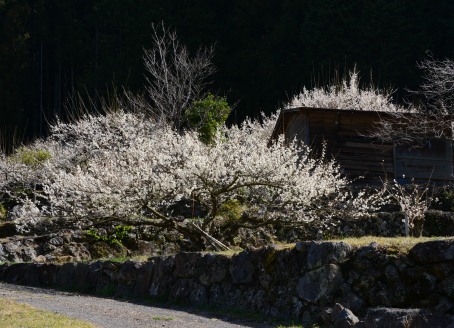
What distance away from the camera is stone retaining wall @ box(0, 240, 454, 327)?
768 centimetres

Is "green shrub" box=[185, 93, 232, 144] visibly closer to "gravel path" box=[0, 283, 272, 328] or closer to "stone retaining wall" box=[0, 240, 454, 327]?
"stone retaining wall" box=[0, 240, 454, 327]

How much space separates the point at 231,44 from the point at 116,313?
3254 centimetres

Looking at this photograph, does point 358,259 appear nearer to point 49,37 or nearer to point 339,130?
point 339,130

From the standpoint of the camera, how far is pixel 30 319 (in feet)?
28.7

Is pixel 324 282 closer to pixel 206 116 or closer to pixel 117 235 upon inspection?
pixel 117 235

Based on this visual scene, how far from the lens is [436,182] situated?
24.0 metres

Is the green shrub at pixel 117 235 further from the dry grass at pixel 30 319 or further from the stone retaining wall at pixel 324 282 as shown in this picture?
the dry grass at pixel 30 319

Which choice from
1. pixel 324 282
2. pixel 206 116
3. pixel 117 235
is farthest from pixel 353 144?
pixel 324 282

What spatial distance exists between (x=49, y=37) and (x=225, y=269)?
37.7m

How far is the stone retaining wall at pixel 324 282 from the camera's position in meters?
7.68

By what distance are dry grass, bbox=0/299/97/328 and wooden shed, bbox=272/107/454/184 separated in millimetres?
14617

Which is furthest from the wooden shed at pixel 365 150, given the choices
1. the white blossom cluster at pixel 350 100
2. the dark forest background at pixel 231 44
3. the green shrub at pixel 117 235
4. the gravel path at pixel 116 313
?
the gravel path at pixel 116 313

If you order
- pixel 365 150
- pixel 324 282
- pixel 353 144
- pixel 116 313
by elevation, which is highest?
pixel 353 144

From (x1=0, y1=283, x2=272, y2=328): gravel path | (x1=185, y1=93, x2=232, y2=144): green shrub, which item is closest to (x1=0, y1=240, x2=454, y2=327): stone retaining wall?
(x1=0, y1=283, x2=272, y2=328): gravel path
